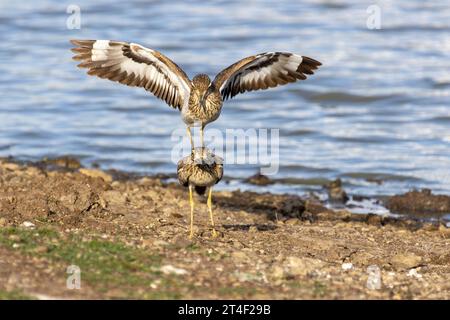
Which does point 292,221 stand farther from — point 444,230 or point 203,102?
point 203,102

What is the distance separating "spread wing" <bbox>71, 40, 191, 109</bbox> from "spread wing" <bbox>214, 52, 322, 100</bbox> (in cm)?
51

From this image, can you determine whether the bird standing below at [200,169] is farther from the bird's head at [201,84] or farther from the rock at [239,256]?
the rock at [239,256]

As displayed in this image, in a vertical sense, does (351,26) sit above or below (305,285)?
above

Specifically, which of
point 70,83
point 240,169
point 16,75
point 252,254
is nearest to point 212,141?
point 240,169

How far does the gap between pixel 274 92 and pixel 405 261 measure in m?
10.6

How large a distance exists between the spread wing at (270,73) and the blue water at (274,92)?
3.36 meters

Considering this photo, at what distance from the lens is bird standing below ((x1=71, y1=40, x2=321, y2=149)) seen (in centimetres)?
1052

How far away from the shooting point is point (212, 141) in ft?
53.3

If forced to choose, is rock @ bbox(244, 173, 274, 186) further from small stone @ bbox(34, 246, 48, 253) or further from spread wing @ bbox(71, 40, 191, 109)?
small stone @ bbox(34, 246, 48, 253)

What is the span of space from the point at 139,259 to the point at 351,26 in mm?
16759

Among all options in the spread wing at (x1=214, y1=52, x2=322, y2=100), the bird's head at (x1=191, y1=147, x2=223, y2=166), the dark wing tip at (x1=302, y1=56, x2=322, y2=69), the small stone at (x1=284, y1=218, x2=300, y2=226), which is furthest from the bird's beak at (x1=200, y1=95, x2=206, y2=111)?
the small stone at (x1=284, y1=218, x2=300, y2=226)

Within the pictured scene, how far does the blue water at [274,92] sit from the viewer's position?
51.8ft

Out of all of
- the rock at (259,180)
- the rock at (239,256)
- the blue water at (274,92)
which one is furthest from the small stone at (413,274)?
the rock at (259,180)
